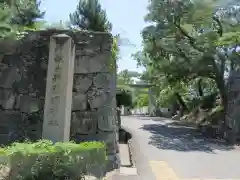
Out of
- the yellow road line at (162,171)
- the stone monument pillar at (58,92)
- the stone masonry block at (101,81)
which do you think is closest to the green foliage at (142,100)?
the yellow road line at (162,171)

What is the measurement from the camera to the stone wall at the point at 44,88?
7.81 m

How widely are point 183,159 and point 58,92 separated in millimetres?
6174

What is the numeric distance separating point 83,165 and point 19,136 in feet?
10.6

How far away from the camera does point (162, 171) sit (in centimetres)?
893

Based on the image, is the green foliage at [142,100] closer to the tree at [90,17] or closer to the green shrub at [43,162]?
the tree at [90,17]

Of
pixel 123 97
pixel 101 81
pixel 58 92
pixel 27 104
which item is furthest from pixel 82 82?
pixel 123 97

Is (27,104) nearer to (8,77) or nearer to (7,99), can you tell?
(7,99)

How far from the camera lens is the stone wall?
7.81 meters

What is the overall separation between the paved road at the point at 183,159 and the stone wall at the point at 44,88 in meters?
1.67

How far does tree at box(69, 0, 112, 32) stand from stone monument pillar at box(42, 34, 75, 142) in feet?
42.1

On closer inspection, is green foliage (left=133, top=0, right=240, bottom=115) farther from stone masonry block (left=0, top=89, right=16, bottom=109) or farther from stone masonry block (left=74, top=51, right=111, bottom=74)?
stone masonry block (left=0, top=89, right=16, bottom=109)

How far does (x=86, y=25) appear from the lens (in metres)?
20.5

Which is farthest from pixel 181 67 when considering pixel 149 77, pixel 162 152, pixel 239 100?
pixel 162 152

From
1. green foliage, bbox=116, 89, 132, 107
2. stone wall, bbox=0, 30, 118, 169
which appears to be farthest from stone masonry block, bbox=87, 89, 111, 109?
green foliage, bbox=116, 89, 132, 107
